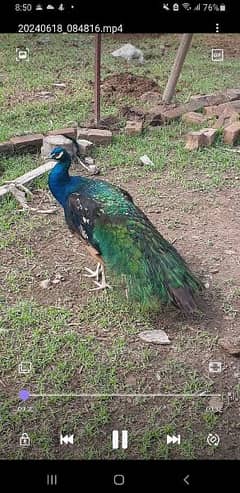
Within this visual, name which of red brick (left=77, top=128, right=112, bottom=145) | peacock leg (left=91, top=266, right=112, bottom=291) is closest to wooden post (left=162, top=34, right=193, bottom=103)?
red brick (left=77, top=128, right=112, bottom=145)

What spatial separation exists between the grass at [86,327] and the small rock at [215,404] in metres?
0.02

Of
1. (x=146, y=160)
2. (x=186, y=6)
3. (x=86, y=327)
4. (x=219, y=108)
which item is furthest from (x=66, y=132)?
(x=186, y=6)

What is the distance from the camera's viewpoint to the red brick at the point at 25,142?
2701mm

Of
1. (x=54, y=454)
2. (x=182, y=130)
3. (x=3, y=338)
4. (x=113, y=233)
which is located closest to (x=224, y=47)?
(x=113, y=233)

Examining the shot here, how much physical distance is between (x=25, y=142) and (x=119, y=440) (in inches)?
66.5

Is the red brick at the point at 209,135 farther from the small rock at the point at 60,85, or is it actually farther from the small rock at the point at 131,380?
the small rock at the point at 131,380

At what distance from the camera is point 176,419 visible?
4.44 feet

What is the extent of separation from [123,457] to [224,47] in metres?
0.93

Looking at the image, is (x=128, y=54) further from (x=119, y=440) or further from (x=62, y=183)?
(x=119, y=440)

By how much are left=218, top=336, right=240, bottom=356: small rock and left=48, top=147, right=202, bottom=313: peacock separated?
5.4 inches

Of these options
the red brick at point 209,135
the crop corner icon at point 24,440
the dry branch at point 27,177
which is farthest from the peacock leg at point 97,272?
the red brick at point 209,135

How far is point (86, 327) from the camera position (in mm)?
1728

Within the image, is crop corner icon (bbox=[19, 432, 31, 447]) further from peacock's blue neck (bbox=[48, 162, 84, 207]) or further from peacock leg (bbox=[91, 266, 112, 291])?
peacock's blue neck (bbox=[48, 162, 84, 207])
